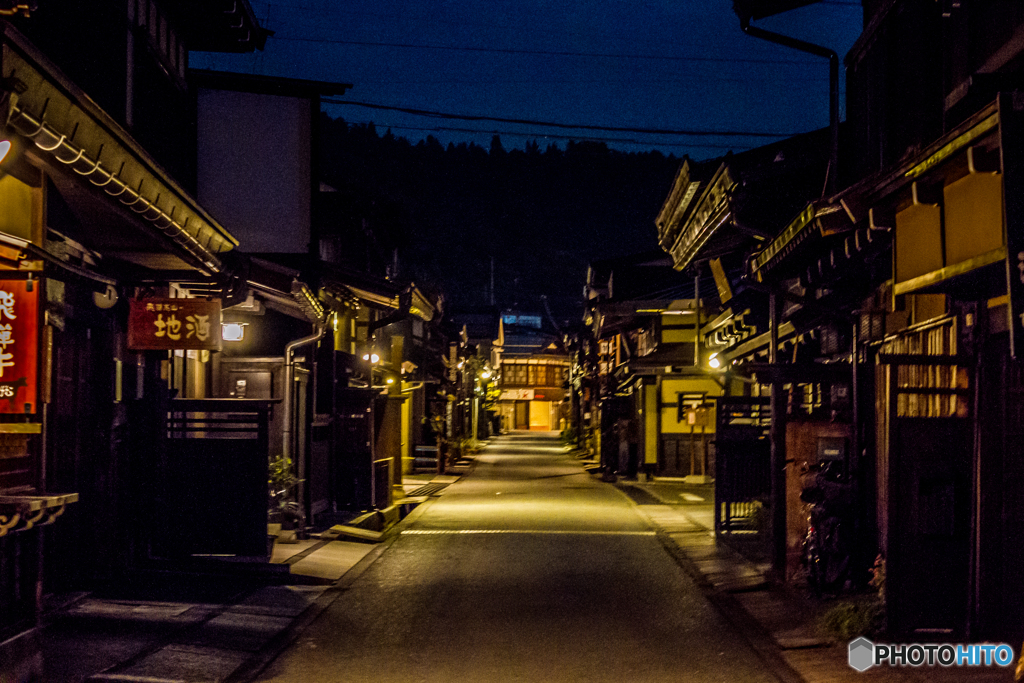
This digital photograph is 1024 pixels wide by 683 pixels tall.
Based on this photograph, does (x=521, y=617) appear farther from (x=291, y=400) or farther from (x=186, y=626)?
(x=291, y=400)

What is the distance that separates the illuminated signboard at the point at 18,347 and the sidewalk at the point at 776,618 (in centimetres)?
724

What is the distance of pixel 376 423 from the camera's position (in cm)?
2423

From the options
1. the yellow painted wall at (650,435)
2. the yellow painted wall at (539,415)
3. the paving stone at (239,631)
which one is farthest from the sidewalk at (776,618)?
the yellow painted wall at (539,415)

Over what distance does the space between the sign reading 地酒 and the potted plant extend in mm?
5373

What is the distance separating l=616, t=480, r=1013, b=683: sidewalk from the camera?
862 centimetres

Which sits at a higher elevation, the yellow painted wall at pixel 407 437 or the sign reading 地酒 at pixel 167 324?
the sign reading 地酒 at pixel 167 324

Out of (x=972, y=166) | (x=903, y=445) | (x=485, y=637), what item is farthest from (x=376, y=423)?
(x=972, y=166)

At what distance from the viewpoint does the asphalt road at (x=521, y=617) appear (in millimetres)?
9023

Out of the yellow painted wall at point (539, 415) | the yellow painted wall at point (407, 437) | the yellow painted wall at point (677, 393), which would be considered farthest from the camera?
the yellow painted wall at point (539, 415)

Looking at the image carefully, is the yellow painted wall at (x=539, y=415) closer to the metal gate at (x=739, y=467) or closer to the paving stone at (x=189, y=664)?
the metal gate at (x=739, y=467)

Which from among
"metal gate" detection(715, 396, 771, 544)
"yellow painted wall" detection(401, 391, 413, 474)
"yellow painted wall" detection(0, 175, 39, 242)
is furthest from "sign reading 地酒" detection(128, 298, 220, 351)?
"yellow painted wall" detection(401, 391, 413, 474)

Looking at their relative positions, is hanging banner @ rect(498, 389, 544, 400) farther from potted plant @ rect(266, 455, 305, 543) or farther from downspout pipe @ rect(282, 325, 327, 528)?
potted plant @ rect(266, 455, 305, 543)

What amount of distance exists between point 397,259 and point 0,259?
35.7 metres

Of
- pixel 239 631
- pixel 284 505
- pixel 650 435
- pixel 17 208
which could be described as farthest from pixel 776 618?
pixel 650 435
